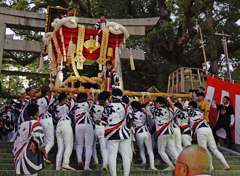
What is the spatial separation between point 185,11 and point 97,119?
819 centimetres

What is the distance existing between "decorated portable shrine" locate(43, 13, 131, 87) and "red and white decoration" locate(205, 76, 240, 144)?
3296mm

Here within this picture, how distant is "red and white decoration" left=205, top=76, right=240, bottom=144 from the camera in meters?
7.83

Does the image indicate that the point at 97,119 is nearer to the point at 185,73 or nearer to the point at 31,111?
the point at 31,111

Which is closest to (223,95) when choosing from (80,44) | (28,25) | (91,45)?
(91,45)

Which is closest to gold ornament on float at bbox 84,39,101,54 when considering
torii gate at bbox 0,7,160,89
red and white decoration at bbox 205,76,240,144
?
torii gate at bbox 0,7,160,89

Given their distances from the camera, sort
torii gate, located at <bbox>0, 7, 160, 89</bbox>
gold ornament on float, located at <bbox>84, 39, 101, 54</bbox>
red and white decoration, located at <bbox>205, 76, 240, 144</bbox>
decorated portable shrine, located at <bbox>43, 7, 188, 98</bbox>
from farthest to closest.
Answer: torii gate, located at <bbox>0, 7, 160, 89</bbox>
gold ornament on float, located at <bbox>84, 39, 101, 54</bbox>
decorated portable shrine, located at <bbox>43, 7, 188, 98</bbox>
red and white decoration, located at <bbox>205, 76, 240, 144</bbox>

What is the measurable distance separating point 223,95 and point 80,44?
4978mm

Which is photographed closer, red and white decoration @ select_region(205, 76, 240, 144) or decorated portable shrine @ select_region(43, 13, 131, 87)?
red and white decoration @ select_region(205, 76, 240, 144)

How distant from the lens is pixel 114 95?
16.7ft

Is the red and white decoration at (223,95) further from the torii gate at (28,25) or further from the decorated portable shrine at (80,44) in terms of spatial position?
the torii gate at (28,25)

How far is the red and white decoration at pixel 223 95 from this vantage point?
308 inches

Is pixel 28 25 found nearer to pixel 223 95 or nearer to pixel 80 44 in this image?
pixel 80 44

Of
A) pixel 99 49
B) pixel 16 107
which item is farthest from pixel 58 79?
pixel 16 107

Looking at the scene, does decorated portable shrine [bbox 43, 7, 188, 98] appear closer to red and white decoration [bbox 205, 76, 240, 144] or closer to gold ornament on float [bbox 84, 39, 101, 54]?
gold ornament on float [bbox 84, 39, 101, 54]
